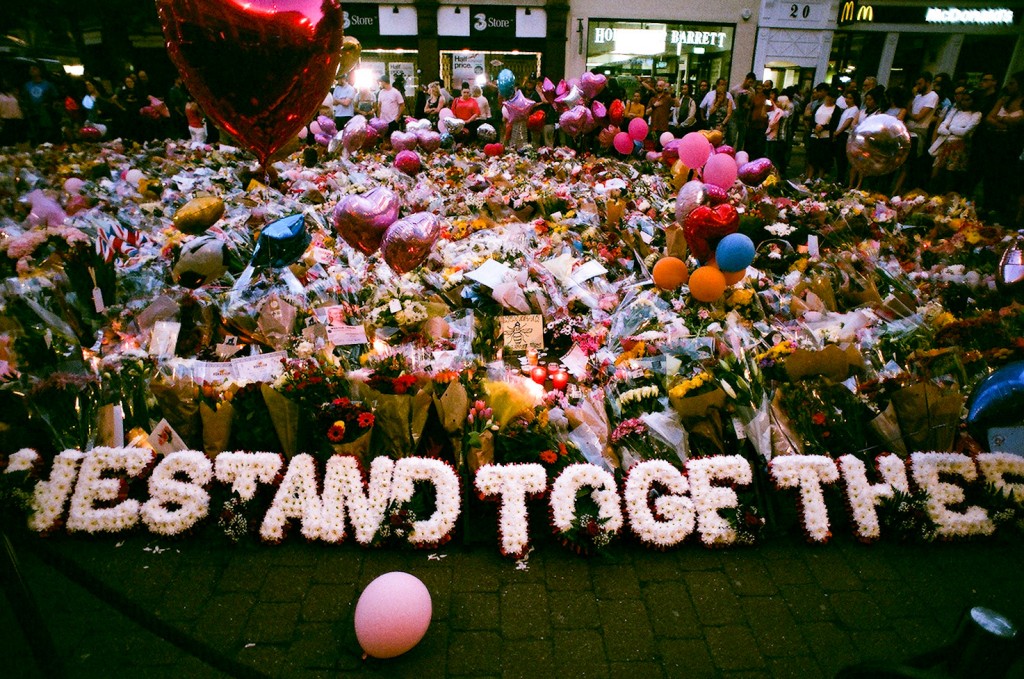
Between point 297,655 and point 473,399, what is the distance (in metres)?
1.46

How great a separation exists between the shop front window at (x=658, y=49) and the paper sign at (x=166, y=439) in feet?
62.8

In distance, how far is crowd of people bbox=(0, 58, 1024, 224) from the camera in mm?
8195

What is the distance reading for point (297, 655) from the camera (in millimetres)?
2406

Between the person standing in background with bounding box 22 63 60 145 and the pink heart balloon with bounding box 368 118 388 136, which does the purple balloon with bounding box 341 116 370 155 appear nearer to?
the pink heart balloon with bounding box 368 118 388 136

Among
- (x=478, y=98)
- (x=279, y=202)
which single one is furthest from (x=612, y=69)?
(x=279, y=202)

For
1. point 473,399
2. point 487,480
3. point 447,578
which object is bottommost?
point 447,578

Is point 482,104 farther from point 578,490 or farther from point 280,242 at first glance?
point 578,490

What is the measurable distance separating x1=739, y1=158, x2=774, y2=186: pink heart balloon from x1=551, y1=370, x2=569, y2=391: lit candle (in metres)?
4.75

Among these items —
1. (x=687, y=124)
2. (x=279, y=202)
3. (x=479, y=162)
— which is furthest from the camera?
(x=687, y=124)

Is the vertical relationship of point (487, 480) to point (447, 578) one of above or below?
above

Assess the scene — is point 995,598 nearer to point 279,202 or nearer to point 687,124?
point 279,202

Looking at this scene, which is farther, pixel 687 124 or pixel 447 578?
pixel 687 124

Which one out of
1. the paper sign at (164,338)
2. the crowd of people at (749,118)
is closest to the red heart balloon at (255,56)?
the paper sign at (164,338)

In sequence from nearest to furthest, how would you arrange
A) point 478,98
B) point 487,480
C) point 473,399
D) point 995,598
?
point 995,598, point 487,480, point 473,399, point 478,98
